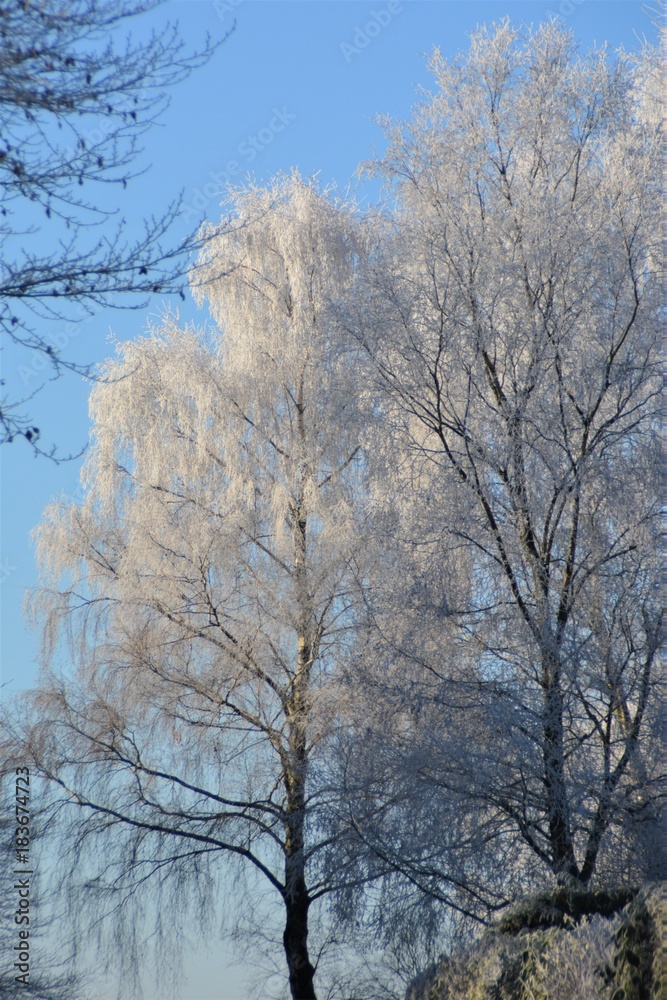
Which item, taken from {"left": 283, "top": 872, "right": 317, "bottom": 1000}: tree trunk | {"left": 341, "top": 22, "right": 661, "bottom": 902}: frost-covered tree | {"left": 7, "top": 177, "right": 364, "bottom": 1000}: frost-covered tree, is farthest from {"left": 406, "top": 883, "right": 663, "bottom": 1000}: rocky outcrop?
{"left": 283, "top": 872, "right": 317, "bottom": 1000}: tree trunk

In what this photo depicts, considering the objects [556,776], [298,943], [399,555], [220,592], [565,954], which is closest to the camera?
[565,954]

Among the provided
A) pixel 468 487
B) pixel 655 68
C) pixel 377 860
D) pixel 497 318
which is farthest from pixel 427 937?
pixel 655 68

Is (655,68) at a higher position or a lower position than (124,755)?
higher

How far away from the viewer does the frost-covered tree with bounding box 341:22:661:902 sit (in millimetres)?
7215

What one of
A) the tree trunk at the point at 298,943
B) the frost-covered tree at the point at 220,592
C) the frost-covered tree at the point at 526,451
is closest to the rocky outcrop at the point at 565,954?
the frost-covered tree at the point at 526,451

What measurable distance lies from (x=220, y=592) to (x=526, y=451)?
3.27m

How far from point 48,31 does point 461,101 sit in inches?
182

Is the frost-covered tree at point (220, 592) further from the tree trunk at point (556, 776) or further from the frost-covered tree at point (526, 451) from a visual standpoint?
the tree trunk at point (556, 776)

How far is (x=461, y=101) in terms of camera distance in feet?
29.5

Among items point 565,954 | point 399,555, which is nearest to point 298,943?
point 399,555

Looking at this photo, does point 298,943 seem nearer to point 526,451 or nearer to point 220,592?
point 220,592

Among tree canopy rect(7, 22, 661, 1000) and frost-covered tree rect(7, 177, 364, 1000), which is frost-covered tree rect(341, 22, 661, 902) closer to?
tree canopy rect(7, 22, 661, 1000)

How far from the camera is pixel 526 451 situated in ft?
26.3

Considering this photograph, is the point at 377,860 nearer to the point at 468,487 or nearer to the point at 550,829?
the point at 550,829
